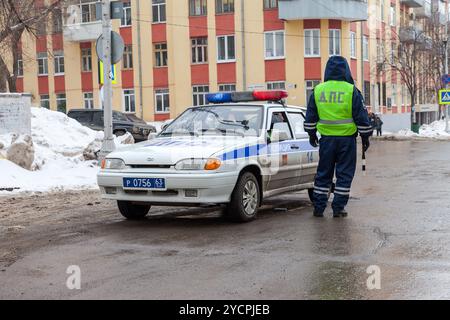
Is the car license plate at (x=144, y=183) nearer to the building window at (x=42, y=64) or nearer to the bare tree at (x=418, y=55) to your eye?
the bare tree at (x=418, y=55)

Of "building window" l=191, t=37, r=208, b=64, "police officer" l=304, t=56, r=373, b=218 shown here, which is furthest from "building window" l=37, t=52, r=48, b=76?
"police officer" l=304, t=56, r=373, b=218

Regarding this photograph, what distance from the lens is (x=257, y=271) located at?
541 cm

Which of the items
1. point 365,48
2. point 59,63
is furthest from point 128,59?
point 365,48

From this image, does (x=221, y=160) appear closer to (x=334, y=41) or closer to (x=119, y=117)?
(x=119, y=117)

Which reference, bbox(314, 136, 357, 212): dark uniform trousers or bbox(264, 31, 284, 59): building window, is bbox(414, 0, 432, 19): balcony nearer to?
bbox(264, 31, 284, 59): building window

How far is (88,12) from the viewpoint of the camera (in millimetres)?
42906

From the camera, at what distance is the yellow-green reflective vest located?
26.5 ft

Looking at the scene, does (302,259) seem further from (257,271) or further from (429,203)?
(429,203)

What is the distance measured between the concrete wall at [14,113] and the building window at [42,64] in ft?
105

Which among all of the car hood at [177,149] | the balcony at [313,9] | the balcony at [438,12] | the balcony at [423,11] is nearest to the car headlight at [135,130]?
the balcony at [313,9]

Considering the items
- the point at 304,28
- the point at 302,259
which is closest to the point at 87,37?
the point at 304,28

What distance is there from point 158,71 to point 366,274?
121ft

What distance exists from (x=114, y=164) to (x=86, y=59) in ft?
122

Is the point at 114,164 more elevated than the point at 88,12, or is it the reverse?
the point at 88,12
